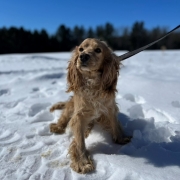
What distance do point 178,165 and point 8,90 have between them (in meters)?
3.56

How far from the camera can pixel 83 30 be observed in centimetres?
3872

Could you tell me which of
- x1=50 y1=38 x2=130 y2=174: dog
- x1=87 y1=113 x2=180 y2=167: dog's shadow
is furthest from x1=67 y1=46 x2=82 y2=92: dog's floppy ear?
x1=87 y1=113 x2=180 y2=167: dog's shadow

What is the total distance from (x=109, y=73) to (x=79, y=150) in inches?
33.9

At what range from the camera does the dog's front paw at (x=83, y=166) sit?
191 centimetres

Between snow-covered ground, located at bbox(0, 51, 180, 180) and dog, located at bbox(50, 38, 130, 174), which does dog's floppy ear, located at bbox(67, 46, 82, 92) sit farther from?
snow-covered ground, located at bbox(0, 51, 180, 180)

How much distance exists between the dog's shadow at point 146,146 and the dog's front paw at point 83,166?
26cm

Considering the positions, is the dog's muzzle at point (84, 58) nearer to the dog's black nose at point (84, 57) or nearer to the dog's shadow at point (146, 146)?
the dog's black nose at point (84, 57)

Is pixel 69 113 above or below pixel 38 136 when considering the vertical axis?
above

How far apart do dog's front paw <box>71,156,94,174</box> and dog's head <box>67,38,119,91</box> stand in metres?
0.76

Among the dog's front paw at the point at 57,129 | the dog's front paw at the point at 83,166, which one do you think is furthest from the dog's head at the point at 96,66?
the dog's front paw at the point at 83,166

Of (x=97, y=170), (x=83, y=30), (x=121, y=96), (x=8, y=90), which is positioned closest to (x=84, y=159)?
(x=97, y=170)

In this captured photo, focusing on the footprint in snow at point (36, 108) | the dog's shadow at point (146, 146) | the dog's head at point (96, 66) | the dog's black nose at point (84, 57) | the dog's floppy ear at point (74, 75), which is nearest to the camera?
the dog's shadow at point (146, 146)

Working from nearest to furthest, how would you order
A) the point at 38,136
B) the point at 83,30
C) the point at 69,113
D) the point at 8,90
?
the point at 38,136 < the point at 69,113 < the point at 8,90 < the point at 83,30

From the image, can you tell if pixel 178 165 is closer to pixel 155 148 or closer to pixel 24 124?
pixel 155 148
